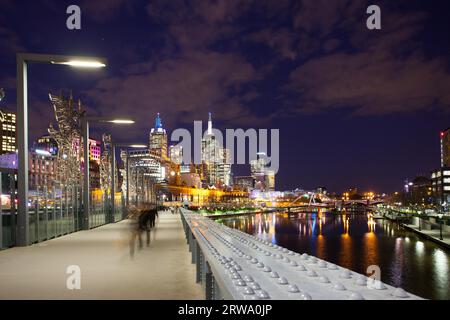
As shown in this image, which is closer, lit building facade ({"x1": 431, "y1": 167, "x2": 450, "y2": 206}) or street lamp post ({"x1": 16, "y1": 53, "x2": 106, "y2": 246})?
street lamp post ({"x1": 16, "y1": 53, "x2": 106, "y2": 246})

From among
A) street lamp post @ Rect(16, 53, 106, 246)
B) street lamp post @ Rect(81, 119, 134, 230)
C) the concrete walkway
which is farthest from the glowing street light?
street lamp post @ Rect(81, 119, 134, 230)

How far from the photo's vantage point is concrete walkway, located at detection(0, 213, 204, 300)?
8148 millimetres

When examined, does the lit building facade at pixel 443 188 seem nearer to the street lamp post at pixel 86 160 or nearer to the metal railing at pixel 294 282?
the street lamp post at pixel 86 160

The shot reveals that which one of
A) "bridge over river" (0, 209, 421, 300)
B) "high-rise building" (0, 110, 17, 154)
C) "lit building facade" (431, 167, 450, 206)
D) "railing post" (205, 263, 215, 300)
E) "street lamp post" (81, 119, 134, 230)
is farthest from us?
"high-rise building" (0, 110, 17, 154)

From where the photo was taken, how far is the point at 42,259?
43.3ft

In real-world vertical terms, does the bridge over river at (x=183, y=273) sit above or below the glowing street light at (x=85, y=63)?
below

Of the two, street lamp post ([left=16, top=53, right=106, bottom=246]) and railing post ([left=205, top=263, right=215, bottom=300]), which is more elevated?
street lamp post ([left=16, top=53, right=106, bottom=246])

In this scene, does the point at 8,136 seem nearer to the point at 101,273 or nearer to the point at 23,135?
the point at 23,135

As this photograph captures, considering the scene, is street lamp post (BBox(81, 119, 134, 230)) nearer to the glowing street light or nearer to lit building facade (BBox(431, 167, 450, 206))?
the glowing street light

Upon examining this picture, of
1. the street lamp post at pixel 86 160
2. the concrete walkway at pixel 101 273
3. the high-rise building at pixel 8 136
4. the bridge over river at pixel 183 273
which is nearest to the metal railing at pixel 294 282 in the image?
the bridge over river at pixel 183 273

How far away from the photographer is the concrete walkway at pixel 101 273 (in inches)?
321
